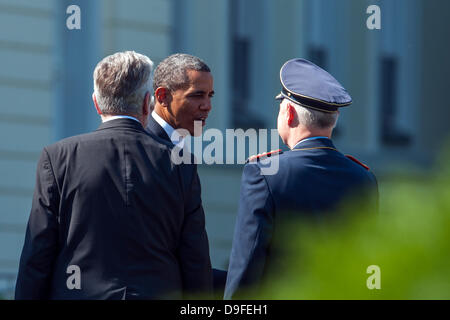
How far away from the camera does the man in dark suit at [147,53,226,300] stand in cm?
344

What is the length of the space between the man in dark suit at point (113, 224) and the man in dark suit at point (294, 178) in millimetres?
144

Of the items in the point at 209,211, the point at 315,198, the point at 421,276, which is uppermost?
the point at 421,276

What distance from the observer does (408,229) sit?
72 centimetres

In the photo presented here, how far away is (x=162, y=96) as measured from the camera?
3.51m

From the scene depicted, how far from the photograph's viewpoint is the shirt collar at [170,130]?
133 inches

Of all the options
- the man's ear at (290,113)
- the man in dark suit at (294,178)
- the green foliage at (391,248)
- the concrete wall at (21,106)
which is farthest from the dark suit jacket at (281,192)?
the concrete wall at (21,106)

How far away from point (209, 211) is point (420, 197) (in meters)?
7.61

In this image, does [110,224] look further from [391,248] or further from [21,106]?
[21,106]

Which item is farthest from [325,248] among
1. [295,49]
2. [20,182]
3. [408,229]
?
[295,49]

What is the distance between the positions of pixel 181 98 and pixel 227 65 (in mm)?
5090

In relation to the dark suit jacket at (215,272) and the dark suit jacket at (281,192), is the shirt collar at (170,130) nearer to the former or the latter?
the dark suit jacket at (215,272)

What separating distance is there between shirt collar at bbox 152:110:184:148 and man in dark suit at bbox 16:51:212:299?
0.59 meters
